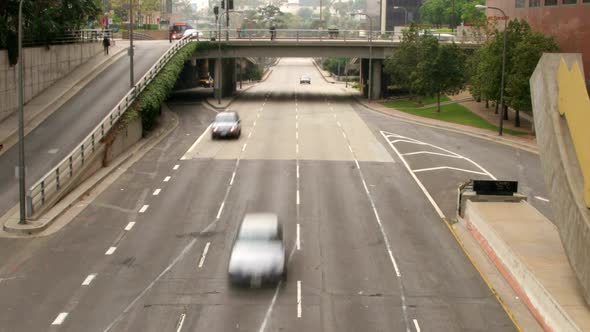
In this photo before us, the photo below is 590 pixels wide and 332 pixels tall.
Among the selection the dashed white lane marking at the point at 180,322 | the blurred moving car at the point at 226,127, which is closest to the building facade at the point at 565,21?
the blurred moving car at the point at 226,127

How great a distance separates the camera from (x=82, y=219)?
32.0 meters

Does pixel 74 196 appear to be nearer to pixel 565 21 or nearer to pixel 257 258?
pixel 257 258

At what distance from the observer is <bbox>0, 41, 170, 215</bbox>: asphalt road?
36594 millimetres

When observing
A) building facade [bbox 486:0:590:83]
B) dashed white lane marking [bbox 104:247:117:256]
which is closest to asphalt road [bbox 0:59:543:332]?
dashed white lane marking [bbox 104:247:117:256]

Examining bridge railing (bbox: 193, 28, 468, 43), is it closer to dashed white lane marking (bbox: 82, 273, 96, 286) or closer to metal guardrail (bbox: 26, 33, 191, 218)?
metal guardrail (bbox: 26, 33, 191, 218)

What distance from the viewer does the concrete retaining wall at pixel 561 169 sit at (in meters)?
20.5

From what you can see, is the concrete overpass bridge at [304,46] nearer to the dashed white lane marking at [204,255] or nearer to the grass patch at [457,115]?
the grass patch at [457,115]

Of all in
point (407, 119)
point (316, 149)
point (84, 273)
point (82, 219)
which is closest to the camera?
point (84, 273)

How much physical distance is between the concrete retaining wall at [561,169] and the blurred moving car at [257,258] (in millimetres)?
8554

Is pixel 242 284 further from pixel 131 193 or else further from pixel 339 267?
pixel 131 193

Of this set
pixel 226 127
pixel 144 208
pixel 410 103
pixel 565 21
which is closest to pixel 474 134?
pixel 565 21

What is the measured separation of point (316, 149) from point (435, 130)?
569 inches

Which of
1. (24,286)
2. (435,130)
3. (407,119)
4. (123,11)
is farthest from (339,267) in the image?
(123,11)

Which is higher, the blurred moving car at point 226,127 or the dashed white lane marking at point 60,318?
the blurred moving car at point 226,127
